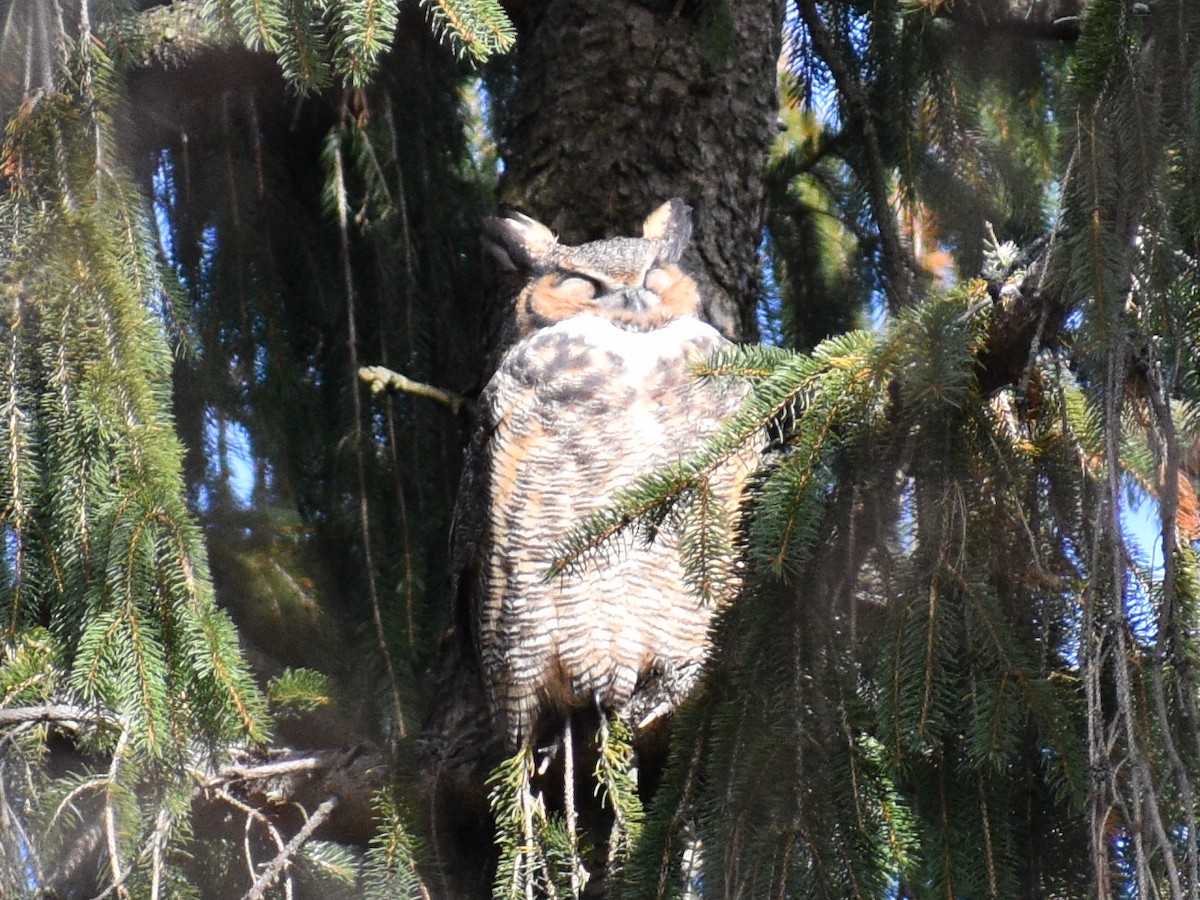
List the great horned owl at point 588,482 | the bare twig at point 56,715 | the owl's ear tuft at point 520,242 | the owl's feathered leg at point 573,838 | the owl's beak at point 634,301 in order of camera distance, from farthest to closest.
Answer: the owl's ear tuft at point 520,242, the owl's beak at point 634,301, the great horned owl at point 588,482, the owl's feathered leg at point 573,838, the bare twig at point 56,715

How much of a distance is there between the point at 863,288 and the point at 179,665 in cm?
206

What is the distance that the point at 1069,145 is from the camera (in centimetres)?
151

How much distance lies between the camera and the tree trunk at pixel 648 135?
2859mm

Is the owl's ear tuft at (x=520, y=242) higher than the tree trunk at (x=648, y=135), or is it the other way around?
the tree trunk at (x=648, y=135)

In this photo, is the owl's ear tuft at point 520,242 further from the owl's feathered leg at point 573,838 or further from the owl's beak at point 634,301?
the owl's feathered leg at point 573,838

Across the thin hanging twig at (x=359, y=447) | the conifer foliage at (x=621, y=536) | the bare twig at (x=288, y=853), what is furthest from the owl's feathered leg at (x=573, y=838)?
the thin hanging twig at (x=359, y=447)

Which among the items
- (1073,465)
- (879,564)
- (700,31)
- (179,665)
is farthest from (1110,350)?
(700,31)

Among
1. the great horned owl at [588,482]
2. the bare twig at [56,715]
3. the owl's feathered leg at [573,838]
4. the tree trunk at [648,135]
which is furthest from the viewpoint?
the tree trunk at [648,135]

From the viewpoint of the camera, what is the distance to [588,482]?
2395 millimetres

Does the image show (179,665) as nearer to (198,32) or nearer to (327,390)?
(327,390)

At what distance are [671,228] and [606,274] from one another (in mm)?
156

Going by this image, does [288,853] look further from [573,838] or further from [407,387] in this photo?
[407,387]

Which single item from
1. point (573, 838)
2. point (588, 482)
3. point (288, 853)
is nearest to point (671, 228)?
point (588, 482)

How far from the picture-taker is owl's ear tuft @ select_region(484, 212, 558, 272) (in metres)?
2.71
